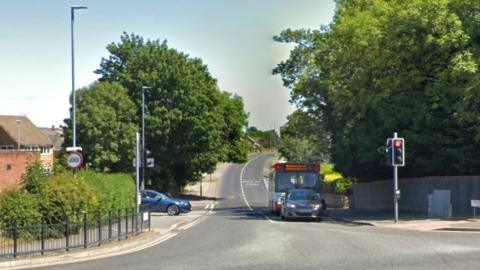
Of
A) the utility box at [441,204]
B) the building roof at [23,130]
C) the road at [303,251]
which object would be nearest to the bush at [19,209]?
the road at [303,251]

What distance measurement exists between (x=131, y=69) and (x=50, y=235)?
47.5 m

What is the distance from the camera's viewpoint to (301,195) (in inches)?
1465

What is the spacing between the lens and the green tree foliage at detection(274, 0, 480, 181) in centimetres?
3253

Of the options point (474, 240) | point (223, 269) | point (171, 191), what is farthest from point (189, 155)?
point (223, 269)

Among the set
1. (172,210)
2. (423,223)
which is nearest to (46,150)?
(172,210)

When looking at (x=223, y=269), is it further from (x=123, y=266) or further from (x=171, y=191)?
(x=171, y=191)

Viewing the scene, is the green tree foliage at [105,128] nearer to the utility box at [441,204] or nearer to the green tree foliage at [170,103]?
the green tree foliage at [170,103]

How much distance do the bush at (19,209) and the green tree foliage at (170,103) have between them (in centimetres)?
4125

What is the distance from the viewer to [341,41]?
41.0 meters

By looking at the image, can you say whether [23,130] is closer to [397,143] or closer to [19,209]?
[397,143]

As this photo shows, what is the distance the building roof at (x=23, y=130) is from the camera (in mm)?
88688

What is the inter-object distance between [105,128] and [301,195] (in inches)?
1064

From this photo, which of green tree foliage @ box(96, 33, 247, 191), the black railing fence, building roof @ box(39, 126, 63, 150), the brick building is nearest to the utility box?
the black railing fence

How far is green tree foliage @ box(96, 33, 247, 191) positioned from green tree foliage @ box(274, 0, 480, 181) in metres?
21.0
